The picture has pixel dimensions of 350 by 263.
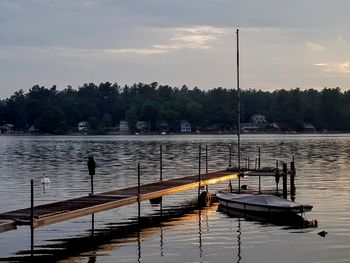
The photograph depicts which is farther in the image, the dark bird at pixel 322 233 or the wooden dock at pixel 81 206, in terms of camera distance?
the dark bird at pixel 322 233

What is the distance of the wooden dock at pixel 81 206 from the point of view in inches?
1075

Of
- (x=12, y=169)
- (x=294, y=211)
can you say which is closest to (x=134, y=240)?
(x=294, y=211)

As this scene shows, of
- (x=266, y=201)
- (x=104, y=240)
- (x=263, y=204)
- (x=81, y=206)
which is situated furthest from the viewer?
(x=266, y=201)

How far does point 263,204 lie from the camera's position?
37750mm

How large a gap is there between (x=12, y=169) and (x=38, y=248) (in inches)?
1956

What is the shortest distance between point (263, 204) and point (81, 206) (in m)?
11.2

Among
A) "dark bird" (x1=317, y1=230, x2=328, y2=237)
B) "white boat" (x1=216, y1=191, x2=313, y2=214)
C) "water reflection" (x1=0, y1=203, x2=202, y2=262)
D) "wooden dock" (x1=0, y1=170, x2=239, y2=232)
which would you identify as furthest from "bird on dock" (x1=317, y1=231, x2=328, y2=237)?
"wooden dock" (x1=0, y1=170, x2=239, y2=232)

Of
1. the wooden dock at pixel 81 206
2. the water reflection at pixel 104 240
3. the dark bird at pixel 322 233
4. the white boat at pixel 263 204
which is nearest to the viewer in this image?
the wooden dock at pixel 81 206

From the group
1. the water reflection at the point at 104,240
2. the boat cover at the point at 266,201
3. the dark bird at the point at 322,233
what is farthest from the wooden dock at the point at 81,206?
the dark bird at the point at 322,233

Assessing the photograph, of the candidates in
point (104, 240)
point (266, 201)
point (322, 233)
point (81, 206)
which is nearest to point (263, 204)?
point (266, 201)

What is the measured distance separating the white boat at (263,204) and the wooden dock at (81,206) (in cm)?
353

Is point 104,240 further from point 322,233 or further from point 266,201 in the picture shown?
point 266,201

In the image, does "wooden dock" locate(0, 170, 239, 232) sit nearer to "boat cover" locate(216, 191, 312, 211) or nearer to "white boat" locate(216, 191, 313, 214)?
"white boat" locate(216, 191, 313, 214)

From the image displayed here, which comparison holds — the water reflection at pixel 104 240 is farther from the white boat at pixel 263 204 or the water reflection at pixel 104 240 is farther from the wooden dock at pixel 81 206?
the white boat at pixel 263 204
